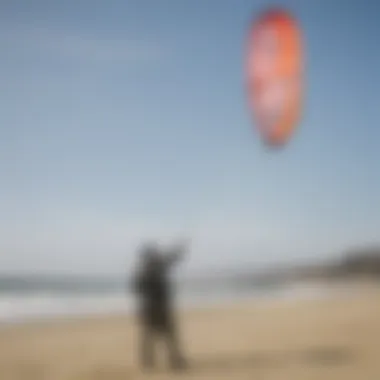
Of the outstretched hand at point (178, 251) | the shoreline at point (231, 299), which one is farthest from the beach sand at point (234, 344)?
the outstretched hand at point (178, 251)

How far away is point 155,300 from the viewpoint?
1916 millimetres

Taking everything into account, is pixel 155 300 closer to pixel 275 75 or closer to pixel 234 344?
pixel 234 344

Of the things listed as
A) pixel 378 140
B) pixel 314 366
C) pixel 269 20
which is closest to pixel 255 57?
pixel 269 20

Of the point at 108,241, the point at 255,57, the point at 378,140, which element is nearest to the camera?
the point at 108,241

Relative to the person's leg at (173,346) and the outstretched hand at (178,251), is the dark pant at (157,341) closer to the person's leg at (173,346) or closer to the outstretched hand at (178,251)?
the person's leg at (173,346)

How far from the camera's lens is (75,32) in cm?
193

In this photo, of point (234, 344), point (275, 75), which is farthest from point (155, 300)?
point (275, 75)

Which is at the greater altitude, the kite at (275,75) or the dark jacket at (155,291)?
the kite at (275,75)

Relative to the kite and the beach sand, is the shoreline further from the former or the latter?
the kite

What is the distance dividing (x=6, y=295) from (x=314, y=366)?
2.72 feet

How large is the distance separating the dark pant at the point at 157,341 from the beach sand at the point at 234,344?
0.02 metres

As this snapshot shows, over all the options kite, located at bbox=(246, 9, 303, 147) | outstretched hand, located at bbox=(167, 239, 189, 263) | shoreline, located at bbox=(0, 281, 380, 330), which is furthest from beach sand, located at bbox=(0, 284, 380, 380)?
kite, located at bbox=(246, 9, 303, 147)

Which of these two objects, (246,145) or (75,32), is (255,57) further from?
(75,32)

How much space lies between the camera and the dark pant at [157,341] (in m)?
1.92
